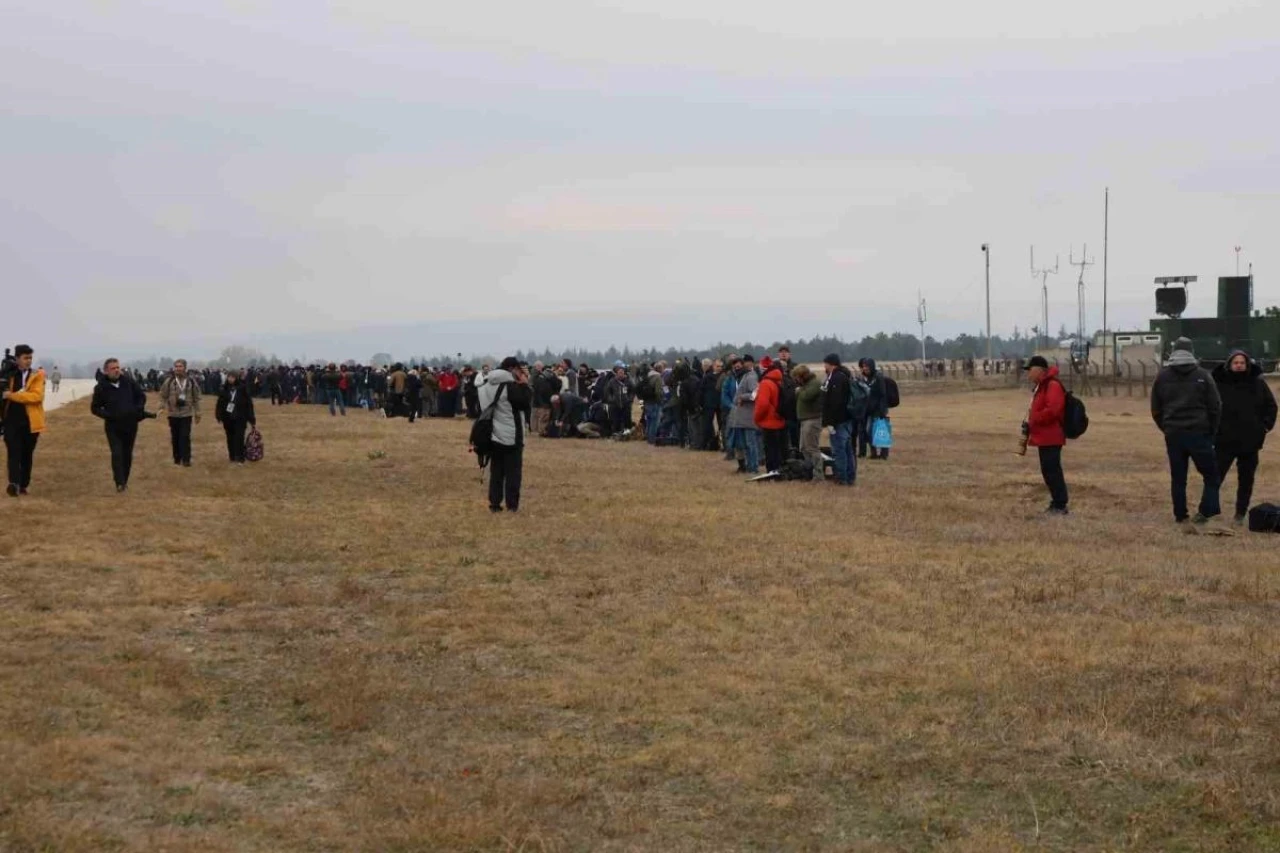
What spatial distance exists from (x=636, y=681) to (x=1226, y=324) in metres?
61.7

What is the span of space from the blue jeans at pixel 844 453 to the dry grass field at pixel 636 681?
3.07 meters

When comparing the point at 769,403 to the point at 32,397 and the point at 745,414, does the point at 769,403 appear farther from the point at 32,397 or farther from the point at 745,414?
the point at 32,397

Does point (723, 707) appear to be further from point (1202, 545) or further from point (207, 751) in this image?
point (1202, 545)

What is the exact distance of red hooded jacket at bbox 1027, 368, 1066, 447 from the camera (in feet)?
51.8

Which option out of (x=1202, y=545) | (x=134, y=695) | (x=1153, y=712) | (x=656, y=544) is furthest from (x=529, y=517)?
(x=1153, y=712)

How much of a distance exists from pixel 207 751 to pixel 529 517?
355 inches

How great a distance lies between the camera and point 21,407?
1673cm

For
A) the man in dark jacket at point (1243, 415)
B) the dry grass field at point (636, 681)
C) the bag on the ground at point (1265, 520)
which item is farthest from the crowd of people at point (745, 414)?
the dry grass field at point (636, 681)

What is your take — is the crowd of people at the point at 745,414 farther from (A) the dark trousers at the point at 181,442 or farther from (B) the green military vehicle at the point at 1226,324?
(B) the green military vehicle at the point at 1226,324

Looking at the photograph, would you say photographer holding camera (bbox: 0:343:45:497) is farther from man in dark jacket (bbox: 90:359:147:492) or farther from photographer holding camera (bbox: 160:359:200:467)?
photographer holding camera (bbox: 160:359:200:467)

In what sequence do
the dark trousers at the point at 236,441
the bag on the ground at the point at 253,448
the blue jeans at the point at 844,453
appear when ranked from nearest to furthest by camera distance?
the blue jeans at the point at 844,453 → the dark trousers at the point at 236,441 → the bag on the ground at the point at 253,448

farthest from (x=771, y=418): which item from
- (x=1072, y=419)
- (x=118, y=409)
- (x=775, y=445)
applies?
(x=118, y=409)

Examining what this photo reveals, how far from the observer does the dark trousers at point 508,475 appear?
52.4 ft

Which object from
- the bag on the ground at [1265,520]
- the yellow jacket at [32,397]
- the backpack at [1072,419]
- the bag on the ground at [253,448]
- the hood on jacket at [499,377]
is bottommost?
the bag on the ground at [1265,520]
